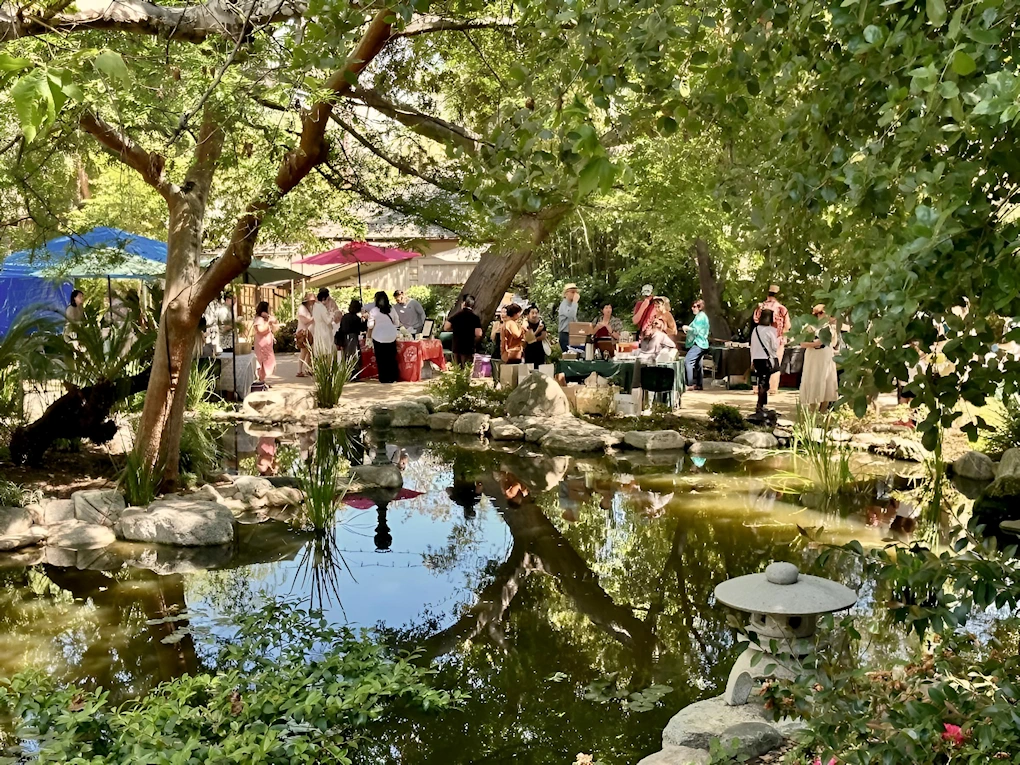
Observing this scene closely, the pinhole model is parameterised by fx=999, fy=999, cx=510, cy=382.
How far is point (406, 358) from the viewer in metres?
16.2

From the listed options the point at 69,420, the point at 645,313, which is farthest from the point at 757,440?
the point at 69,420

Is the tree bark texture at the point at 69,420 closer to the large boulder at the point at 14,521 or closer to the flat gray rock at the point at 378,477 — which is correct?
the large boulder at the point at 14,521

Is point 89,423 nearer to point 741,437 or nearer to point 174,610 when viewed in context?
point 174,610

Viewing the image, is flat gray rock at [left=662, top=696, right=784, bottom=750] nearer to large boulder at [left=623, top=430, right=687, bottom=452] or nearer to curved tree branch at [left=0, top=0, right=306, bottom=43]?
curved tree branch at [left=0, top=0, right=306, bottom=43]

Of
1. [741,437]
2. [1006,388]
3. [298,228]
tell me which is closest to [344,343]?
[741,437]

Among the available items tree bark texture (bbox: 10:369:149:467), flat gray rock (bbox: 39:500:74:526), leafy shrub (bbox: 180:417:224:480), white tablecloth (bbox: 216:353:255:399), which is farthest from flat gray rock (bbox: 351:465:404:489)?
white tablecloth (bbox: 216:353:255:399)

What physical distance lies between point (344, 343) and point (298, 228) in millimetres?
8859

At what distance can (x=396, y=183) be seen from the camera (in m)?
8.30

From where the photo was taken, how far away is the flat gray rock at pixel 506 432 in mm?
11648

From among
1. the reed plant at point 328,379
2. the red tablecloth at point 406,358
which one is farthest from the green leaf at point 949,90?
the red tablecloth at point 406,358

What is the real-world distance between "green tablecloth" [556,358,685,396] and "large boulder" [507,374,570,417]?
1028 mm

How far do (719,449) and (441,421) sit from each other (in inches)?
142

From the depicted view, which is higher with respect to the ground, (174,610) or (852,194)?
(852,194)

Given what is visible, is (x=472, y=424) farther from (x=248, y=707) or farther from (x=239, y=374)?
(x=248, y=707)
